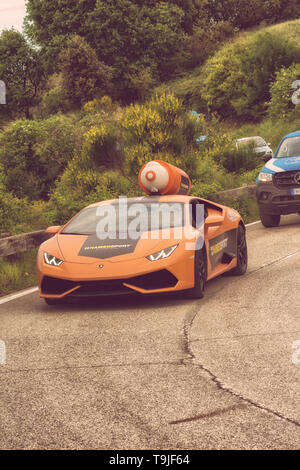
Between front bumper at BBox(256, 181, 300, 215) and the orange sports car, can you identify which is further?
front bumper at BBox(256, 181, 300, 215)

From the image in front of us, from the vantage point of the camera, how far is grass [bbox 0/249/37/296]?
11461mm

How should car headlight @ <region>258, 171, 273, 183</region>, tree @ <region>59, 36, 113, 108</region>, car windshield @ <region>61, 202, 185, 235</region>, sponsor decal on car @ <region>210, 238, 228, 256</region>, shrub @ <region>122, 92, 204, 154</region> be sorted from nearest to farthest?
1. car windshield @ <region>61, 202, 185, 235</region>
2. sponsor decal on car @ <region>210, 238, 228, 256</region>
3. car headlight @ <region>258, 171, 273, 183</region>
4. shrub @ <region>122, 92, 204, 154</region>
5. tree @ <region>59, 36, 113, 108</region>

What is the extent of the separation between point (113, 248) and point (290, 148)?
872 centimetres

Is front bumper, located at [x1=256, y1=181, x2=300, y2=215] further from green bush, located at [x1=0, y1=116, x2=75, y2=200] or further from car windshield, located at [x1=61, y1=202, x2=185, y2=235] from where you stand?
green bush, located at [x1=0, y1=116, x2=75, y2=200]

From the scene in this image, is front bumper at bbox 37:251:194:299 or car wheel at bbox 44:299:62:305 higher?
front bumper at bbox 37:251:194:299

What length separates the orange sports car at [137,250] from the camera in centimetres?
877

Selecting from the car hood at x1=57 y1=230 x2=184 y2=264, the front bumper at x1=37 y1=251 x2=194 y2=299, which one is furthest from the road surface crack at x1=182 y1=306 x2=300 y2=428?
the car hood at x1=57 y1=230 x2=184 y2=264

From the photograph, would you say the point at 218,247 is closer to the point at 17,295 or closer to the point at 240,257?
the point at 240,257

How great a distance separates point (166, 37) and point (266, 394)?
53929 mm

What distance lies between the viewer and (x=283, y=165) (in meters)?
16.3

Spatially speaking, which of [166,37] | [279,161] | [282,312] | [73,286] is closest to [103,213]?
[73,286]

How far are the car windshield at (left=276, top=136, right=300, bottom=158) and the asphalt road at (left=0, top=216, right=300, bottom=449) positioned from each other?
Answer: 7278mm
